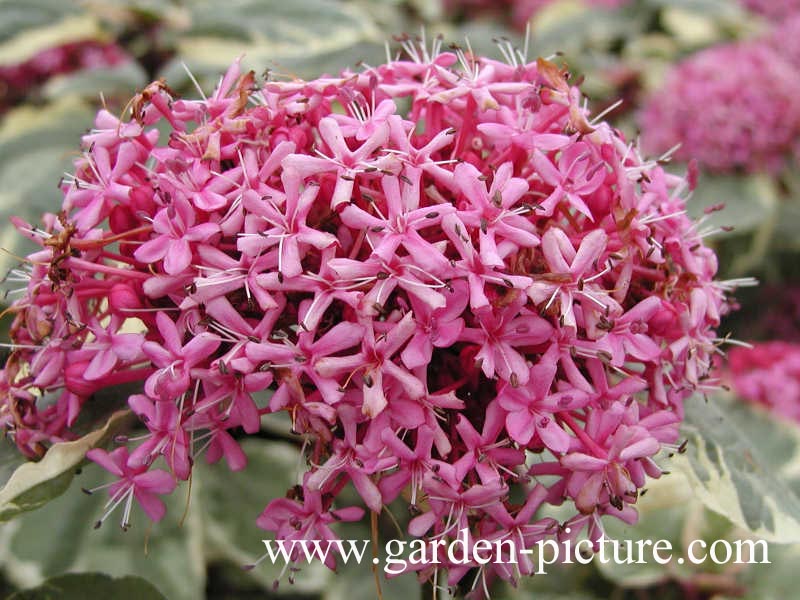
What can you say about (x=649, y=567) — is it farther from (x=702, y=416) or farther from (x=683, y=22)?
(x=683, y=22)

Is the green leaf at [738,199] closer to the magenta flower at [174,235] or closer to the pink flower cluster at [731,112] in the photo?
the pink flower cluster at [731,112]

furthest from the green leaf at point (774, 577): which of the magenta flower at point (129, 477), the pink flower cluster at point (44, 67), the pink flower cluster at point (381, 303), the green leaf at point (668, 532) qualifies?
the pink flower cluster at point (44, 67)

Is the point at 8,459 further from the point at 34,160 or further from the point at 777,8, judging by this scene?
the point at 777,8

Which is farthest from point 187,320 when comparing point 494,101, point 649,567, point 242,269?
point 649,567

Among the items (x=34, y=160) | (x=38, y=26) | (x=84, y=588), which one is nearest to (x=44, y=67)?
(x=38, y=26)

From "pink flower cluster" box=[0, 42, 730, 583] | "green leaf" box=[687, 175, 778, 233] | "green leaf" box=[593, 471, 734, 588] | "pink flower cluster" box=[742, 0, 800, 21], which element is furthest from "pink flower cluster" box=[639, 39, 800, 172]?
"pink flower cluster" box=[0, 42, 730, 583]
